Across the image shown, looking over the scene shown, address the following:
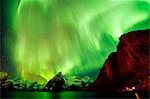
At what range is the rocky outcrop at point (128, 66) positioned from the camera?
2.88 metres

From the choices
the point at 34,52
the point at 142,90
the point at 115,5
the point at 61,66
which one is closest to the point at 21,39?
the point at 34,52

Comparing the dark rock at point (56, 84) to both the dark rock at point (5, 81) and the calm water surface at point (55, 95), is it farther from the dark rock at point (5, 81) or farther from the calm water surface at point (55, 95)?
the dark rock at point (5, 81)

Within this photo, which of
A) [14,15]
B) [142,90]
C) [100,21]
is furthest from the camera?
[14,15]

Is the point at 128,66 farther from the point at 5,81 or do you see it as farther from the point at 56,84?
the point at 5,81

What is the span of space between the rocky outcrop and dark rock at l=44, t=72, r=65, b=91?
0.32 metres

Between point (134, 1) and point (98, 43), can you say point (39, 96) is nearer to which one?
point (98, 43)

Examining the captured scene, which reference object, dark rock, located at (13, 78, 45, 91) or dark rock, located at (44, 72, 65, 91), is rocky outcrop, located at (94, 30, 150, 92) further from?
dark rock, located at (13, 78, 45, 91)

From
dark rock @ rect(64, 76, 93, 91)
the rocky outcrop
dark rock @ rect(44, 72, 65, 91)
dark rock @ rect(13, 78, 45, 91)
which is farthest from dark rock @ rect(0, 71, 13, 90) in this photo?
the rocky outcrop

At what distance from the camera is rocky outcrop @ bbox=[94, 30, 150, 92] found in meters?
2.88

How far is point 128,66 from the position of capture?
2.92 meters

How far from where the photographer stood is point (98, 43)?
9.98ft

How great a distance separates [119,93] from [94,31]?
2.01 feet

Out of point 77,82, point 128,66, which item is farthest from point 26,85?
point 128,66

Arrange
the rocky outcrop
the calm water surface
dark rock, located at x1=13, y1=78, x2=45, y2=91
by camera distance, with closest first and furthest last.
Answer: the rocky outcrop, the calm water surface, dark rock, located at x1=13, y1=78, x2=45, y2=91
